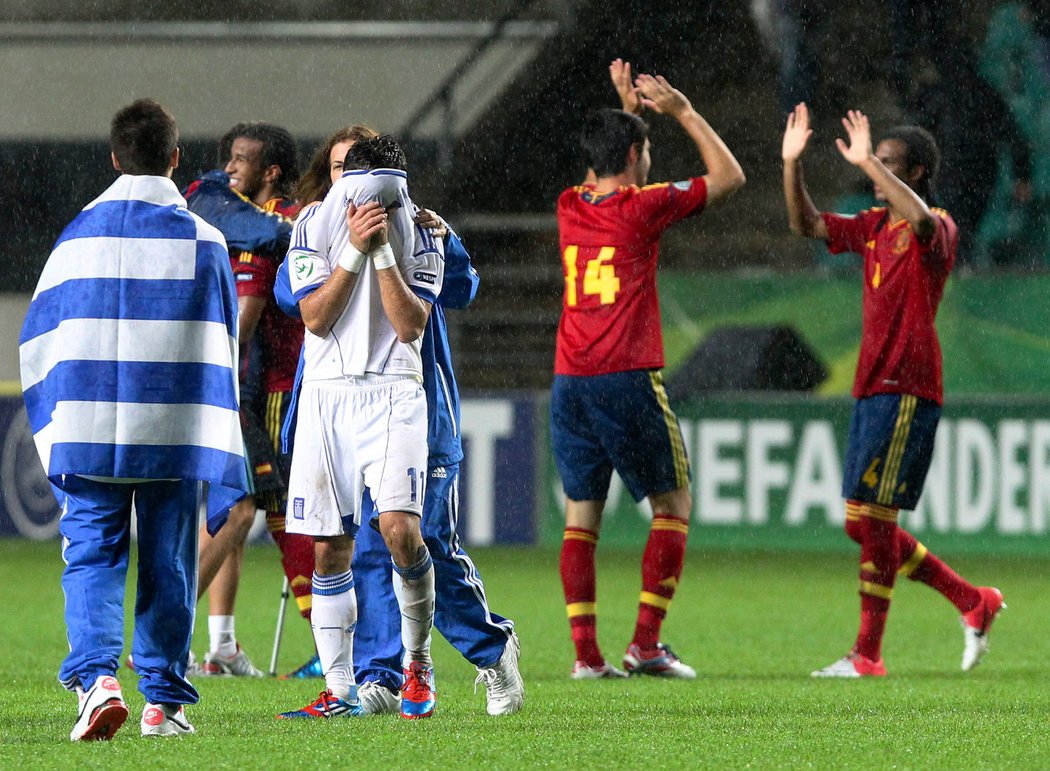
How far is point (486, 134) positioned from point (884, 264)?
11815 mm

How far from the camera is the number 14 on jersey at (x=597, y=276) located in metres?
6.69

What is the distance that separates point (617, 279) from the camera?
669cm

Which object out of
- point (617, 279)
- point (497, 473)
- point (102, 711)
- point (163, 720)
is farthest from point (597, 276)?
point (497, 473)

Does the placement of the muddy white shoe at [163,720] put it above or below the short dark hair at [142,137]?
below

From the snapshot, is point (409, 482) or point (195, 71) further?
point (195, 71)

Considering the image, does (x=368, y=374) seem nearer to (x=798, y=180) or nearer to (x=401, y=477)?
(x=401, y=477)

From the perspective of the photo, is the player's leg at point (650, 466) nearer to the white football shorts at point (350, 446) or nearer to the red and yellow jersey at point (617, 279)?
the red and yellow jersey at point (617, 279)

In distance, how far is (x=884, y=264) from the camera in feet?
22.4

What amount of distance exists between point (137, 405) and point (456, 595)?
A: 1.05 metres

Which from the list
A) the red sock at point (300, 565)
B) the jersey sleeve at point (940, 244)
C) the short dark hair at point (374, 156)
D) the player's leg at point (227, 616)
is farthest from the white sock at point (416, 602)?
the jersey sleeve at point (940, 244)

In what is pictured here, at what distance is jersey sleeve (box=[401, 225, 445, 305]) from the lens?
4.96 m

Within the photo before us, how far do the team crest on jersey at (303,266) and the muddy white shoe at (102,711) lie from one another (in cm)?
117

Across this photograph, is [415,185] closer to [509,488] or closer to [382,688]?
[509,488]

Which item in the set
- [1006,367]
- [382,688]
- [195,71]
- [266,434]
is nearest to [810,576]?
[1006,367]
